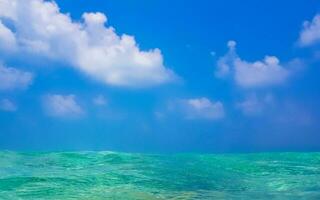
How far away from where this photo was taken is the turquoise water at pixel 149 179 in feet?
39.1

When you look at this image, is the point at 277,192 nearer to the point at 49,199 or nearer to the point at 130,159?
the point at 49,199

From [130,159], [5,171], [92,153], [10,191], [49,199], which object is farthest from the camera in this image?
[92,153]

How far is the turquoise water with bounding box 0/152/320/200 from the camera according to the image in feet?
39.1

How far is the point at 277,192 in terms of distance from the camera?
40.4ft

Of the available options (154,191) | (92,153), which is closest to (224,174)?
(154,191)

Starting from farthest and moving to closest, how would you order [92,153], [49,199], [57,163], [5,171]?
[92,153], [57,163], [5,171], [49,199]

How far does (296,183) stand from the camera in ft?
44.5

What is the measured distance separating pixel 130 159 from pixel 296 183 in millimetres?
9536

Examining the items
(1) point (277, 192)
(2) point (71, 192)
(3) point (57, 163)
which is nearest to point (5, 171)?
(3) point (57, 163)

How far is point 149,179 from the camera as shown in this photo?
14.4 m

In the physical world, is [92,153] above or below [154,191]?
above

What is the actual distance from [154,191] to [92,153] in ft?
36.3

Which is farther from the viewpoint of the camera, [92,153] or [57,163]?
[92,153]

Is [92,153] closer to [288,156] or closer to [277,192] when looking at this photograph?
[288,156]
